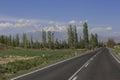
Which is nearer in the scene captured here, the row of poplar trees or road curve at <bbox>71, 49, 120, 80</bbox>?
road curve at <bbox>71, 49, 120, 80</bbox>

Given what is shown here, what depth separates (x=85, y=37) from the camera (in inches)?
5669

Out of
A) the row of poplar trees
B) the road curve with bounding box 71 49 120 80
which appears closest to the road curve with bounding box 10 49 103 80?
the road curve with bounding box 71 49 120 80

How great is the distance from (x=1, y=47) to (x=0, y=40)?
34.7m

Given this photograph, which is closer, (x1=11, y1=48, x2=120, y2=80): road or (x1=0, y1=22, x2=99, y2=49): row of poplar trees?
(x1=11, y1=48, x2=120, y2=80): road

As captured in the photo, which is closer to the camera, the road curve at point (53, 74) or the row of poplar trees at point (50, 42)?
the road curve at point (53, 74)

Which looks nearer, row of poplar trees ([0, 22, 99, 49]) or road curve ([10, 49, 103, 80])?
road curve ([10, 49, 103, 80])

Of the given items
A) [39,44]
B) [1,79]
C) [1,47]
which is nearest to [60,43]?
[39,44]

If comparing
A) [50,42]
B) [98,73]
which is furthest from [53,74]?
[50,42]

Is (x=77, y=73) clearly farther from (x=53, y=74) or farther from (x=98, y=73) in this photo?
(x=53, y=74)

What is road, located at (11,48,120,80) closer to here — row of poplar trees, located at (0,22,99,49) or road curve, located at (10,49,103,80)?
road curve, located at (10,49,103,80)

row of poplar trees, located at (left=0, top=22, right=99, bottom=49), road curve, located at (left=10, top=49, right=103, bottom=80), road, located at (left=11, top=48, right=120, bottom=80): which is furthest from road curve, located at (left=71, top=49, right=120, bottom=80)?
row of poplar trees, located at (left=0, top=22, right=99, bottom=49)

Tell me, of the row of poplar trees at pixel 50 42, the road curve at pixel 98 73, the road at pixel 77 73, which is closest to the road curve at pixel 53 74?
the road at pixel 77 73

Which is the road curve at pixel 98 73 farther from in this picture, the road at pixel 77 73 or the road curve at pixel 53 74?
the road curve at pixel 53 74

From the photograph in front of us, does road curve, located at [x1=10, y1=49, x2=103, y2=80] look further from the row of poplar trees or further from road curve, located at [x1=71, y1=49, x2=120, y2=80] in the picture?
the row of poplar trees
